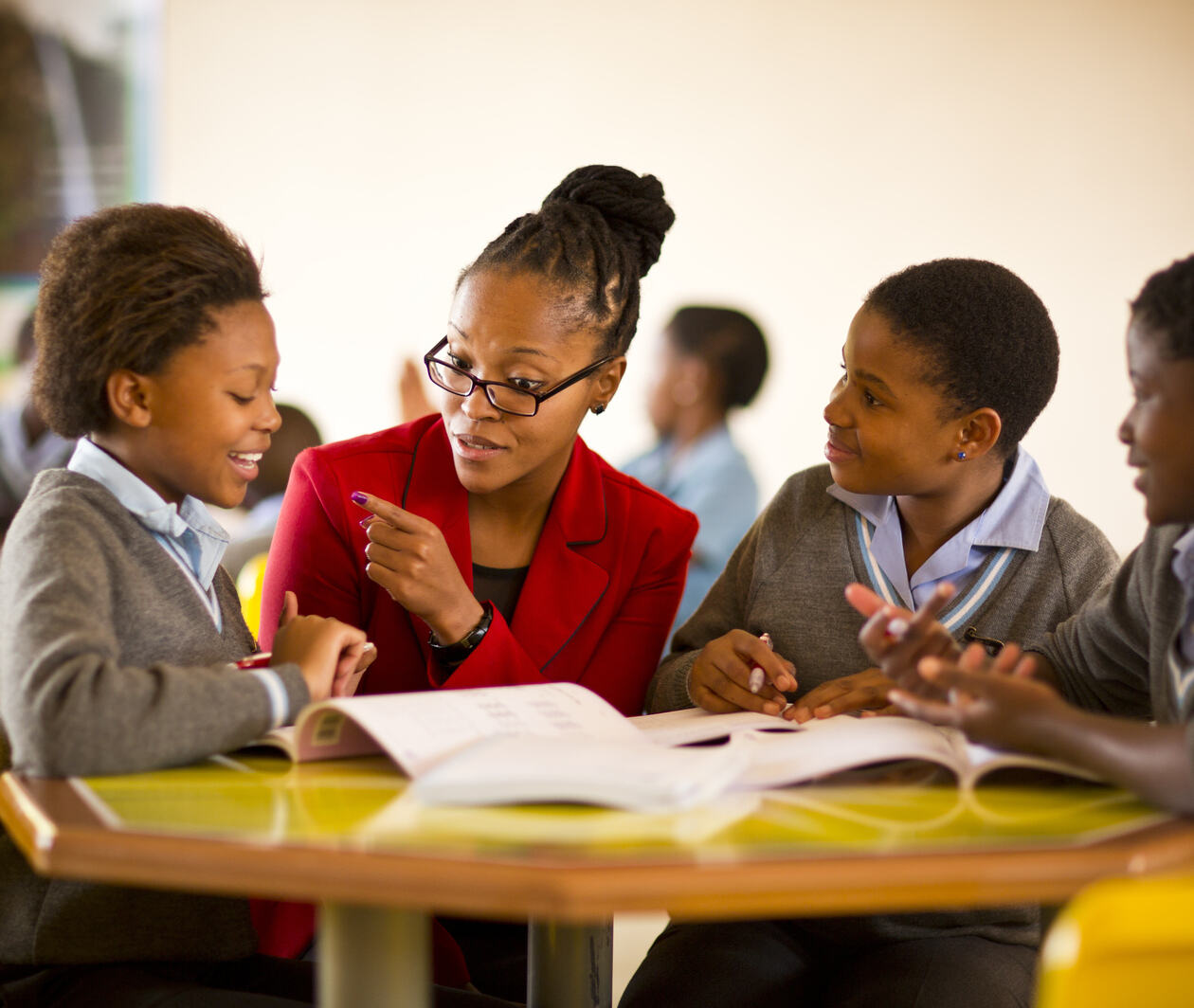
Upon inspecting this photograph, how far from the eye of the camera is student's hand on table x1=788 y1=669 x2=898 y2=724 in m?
1.28

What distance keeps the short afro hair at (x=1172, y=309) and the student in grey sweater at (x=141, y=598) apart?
2.51 feet

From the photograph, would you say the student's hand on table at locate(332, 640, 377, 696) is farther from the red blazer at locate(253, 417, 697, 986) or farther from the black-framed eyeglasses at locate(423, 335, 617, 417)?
the black-framed eyeglasses at locate(423, 335, 617, 417)

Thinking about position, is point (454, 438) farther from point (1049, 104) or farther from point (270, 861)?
point (1049, 104)

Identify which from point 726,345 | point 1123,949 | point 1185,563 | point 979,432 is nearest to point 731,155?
point 726,345

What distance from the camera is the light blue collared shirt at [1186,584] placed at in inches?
42.3

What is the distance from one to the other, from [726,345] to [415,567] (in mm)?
2553

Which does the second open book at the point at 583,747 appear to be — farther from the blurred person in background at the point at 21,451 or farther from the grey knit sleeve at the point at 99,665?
the blurred person in background at the point at 21,451

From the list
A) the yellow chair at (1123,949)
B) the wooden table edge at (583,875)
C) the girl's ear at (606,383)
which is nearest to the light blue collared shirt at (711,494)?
the girl's ear at (606,383)

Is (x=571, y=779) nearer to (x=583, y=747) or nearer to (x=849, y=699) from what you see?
(x=583, y=747)

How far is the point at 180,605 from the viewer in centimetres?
116

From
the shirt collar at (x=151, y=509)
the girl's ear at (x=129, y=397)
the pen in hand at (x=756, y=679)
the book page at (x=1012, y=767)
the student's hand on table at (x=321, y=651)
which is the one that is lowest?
the pen in hand at (x=756, y=679)

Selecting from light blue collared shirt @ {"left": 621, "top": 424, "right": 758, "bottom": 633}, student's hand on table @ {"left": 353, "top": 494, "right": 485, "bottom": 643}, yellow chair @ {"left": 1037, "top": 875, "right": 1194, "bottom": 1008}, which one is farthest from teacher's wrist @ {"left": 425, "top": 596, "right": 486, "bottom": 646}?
light blue collared shirt @ {"left": 621, "top": 424, "right": 758, "bottom": 633}

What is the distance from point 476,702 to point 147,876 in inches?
15.3

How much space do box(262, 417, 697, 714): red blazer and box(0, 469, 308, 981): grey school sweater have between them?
38cm
